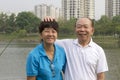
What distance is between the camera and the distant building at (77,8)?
79.2 m

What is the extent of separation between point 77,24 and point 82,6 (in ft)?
263

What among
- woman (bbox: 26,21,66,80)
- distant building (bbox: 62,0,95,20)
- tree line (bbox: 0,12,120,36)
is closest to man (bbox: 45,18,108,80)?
woman (bbox: 26,21,66,80)

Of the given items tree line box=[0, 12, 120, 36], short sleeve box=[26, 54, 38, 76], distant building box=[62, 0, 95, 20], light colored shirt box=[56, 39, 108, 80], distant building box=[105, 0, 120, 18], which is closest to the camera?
short sleeve box=[26, 54, 38, 76]

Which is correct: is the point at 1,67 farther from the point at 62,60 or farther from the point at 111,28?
the point at 111,28

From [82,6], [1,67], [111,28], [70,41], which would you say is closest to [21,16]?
[111,28]

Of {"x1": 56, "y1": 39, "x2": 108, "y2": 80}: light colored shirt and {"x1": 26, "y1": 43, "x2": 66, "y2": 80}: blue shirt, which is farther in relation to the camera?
{"x1": 56, "y1": 39, "x2": 108, "y2": 80}: light colored shirt

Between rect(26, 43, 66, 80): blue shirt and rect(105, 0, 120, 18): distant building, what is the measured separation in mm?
80321

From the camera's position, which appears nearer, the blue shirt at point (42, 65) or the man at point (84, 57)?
the blue shirt at point (42, 65)

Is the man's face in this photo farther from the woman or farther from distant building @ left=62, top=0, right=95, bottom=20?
distant building @ left=62, top=0, right=95, bottom=20

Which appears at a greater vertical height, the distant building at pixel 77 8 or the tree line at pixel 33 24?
the distant building at pixel 77 8

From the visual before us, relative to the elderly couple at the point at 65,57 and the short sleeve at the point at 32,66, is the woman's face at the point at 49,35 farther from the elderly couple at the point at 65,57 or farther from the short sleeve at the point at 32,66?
the short sleeve at the point at 32,66

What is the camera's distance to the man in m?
2.93

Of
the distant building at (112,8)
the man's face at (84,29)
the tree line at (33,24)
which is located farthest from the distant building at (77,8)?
the man's face at (84,29)

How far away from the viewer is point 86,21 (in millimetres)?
2984
